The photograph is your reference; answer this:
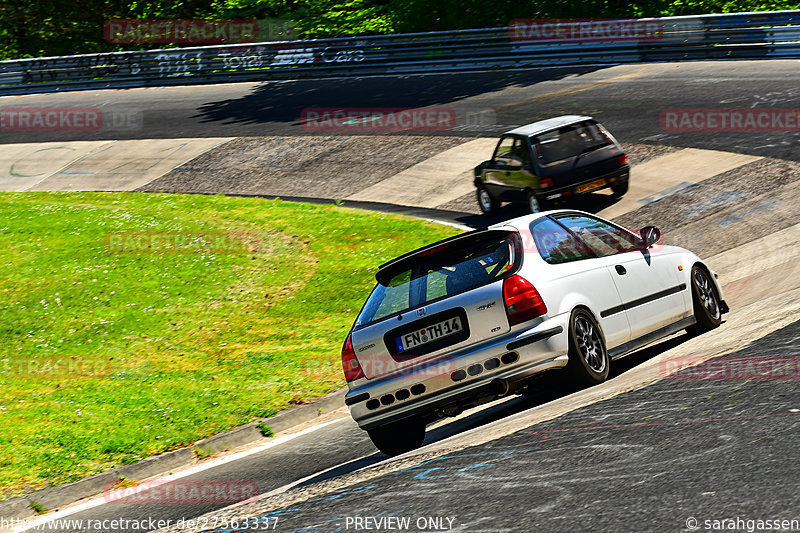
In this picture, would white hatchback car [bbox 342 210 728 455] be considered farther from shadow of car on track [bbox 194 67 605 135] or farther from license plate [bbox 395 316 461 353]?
shadow of car on track [bbox 194 67 605 135]

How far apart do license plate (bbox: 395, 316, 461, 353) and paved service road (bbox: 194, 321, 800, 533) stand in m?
1.08

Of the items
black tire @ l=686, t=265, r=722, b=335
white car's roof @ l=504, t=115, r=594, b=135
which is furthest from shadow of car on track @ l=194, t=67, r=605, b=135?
black tire @ l=686, t=265, r=722, b=335

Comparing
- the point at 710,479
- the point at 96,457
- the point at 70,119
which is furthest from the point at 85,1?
the point at 710,479

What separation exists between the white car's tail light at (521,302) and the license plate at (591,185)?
948 centimetres

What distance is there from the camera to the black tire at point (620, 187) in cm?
1631

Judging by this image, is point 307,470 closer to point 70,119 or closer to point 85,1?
point 70,119

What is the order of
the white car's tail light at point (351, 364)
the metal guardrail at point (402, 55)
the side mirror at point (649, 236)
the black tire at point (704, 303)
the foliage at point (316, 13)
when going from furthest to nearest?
the foliage at point (316, 13) < the metal guardrail at point (402, 55) < the black tire at point (704, 303) < the side mirror at point (649, 236) < the white car's tail light at point (351, 364)

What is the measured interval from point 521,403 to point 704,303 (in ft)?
7.59

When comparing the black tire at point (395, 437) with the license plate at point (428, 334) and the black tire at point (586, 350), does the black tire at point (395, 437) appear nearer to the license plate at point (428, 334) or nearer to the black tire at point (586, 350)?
the license plate at point (428, 334)

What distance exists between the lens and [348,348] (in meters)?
7.54

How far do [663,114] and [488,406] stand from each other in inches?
539

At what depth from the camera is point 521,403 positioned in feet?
26.6

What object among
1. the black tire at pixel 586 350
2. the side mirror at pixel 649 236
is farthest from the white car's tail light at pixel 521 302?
the side mirror at pixel 649 236

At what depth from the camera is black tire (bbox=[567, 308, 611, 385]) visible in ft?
23.4
